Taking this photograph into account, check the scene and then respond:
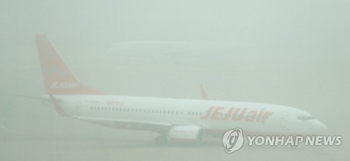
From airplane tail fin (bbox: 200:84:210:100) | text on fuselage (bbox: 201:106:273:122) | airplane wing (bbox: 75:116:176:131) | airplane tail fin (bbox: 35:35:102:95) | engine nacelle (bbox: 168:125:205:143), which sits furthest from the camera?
airplane tail fin (bbox: 200:84:210:100)

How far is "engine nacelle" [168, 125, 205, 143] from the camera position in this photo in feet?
28.2

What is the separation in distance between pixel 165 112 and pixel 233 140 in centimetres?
158

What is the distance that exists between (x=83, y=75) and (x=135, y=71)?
1.15 metres

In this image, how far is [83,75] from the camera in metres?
9.96

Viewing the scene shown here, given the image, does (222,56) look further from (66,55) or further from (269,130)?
(66,55)

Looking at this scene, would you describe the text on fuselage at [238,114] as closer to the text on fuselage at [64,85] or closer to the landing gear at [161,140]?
the landing gear at [161,140]

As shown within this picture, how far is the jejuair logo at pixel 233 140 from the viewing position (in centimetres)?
788

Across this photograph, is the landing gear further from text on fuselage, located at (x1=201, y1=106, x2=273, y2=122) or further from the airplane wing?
text on fuselage, located at (x1=201, y1=106, x2=273, y2=122)

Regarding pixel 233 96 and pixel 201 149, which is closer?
pixel 201 149

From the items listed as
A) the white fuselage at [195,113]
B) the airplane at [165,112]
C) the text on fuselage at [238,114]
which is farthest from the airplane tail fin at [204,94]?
the text on fuselage at [238,114]

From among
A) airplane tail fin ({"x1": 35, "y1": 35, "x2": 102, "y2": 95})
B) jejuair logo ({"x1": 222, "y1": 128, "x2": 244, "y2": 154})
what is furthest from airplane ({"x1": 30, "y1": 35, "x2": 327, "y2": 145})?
jejuair logo ({"x1": 222, "y1": 128, "x2": 244, "y2": 154})

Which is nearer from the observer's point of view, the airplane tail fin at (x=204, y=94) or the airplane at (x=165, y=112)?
the airplane at (x=165, y=112)

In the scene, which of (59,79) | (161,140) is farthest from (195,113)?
(59,79)

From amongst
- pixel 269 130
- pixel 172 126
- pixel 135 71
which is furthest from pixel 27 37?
pixel 269 130
